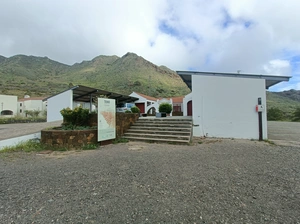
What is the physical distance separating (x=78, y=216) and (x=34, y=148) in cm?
535

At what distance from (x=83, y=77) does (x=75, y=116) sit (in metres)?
57.6

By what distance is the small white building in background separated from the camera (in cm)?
3241

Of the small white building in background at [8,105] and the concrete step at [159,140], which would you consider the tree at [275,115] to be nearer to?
the concrete step at [159,140]

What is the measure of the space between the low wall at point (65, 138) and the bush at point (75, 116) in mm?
1146

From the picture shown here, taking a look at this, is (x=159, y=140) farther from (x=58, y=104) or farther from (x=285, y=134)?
(x=58, y=104)

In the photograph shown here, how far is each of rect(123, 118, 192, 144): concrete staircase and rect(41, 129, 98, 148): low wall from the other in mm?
2269

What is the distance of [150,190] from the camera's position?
280 centimetres

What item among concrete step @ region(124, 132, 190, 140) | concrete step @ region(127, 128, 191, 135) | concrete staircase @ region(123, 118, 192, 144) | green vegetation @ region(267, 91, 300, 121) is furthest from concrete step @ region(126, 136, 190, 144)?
green vegetation @ region(267, 91, 300, 121)

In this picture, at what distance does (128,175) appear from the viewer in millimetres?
3471

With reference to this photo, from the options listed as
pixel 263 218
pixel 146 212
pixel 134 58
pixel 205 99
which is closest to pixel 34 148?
pixel 146 212

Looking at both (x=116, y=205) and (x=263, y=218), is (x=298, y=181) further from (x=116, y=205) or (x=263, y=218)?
(x=116, y=205)

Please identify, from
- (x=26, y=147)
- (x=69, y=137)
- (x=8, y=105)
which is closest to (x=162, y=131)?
(x=69, y=137)

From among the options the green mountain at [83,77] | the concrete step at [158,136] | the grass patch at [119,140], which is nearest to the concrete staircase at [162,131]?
the concrete step at [158,136]

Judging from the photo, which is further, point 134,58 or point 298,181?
point 134,58
